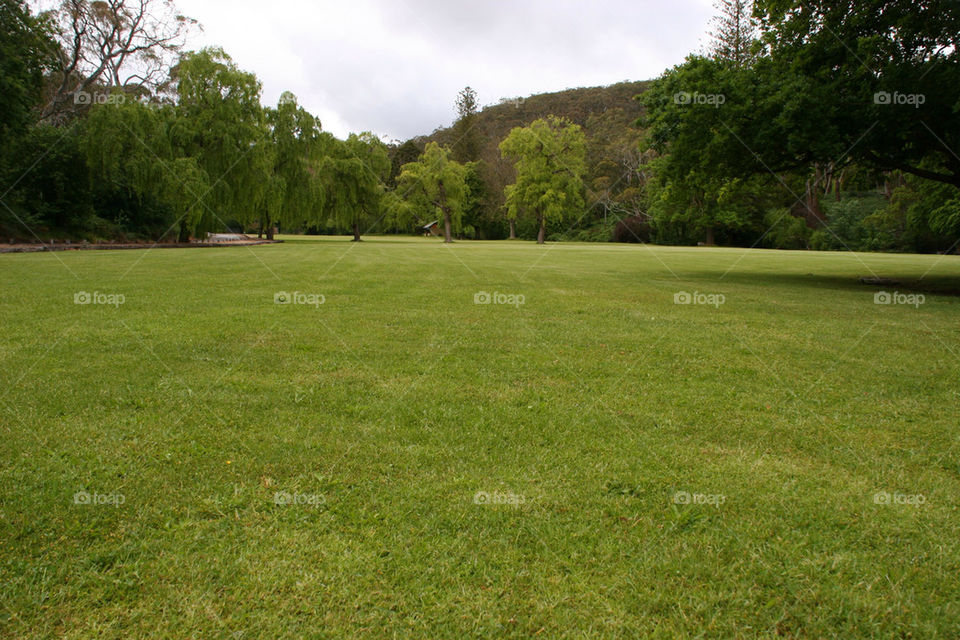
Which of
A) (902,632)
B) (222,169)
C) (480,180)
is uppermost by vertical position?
(480,180)

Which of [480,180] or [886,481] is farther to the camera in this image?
[480,180]

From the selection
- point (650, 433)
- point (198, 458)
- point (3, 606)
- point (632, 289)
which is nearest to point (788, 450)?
point (650, 433)

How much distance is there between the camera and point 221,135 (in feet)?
106

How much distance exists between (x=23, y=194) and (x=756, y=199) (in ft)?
222

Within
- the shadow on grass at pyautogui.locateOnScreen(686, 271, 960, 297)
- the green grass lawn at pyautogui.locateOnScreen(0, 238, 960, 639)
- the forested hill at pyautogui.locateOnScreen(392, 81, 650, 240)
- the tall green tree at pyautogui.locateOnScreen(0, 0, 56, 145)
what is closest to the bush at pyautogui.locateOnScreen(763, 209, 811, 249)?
the forested hill at pyautogui.locateOnScreen(392, 81, 650, 240)

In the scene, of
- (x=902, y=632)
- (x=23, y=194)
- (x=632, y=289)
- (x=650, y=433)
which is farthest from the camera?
(x=23, y=194)

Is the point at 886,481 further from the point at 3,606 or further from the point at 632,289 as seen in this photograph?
the point at 632,289

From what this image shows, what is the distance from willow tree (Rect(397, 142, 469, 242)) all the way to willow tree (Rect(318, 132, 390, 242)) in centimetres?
417

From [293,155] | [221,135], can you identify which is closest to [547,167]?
[293,155]

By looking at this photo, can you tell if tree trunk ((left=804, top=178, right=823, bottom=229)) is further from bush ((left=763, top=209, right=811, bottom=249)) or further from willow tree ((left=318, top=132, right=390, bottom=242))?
willow tree ((left=318, top=132, right=390, bottom=242))

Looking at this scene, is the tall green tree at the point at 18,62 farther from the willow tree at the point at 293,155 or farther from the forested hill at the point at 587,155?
the forested hill at the point at 587,155

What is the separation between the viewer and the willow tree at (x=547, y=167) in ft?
181

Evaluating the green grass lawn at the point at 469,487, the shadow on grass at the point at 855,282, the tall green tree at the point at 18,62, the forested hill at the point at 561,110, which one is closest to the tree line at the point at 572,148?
the tall green tree at the point at 18,62

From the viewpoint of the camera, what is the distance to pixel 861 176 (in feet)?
64.0
